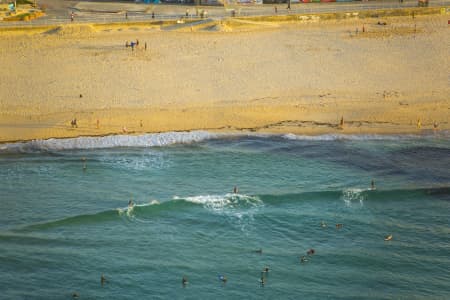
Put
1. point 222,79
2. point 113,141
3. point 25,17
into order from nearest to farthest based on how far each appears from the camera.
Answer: point 113,141 → point 222,79 → point 25,17

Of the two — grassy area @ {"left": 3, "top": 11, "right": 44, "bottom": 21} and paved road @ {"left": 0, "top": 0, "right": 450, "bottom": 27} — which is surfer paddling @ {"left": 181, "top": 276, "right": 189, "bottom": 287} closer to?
paved road @ {"left": 0, "top": 0, "right": 450, "bottom": 27}

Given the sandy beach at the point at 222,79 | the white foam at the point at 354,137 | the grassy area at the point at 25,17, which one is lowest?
the white foam at the point at 354,137

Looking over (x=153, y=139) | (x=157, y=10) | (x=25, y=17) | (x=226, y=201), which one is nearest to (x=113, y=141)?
(x=153, y=139)

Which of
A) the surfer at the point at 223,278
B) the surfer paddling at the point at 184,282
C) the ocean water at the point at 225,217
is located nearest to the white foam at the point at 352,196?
the ocean water at the point at 225,217

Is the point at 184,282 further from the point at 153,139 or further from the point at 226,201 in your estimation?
the point at 153,139

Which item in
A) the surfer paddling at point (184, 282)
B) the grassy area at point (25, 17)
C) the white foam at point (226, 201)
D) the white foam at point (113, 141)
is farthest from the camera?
the grassy area at point (25, 17)

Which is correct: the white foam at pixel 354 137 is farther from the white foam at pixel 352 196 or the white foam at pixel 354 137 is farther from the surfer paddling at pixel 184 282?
the surfer paddling at pixel 184 282
